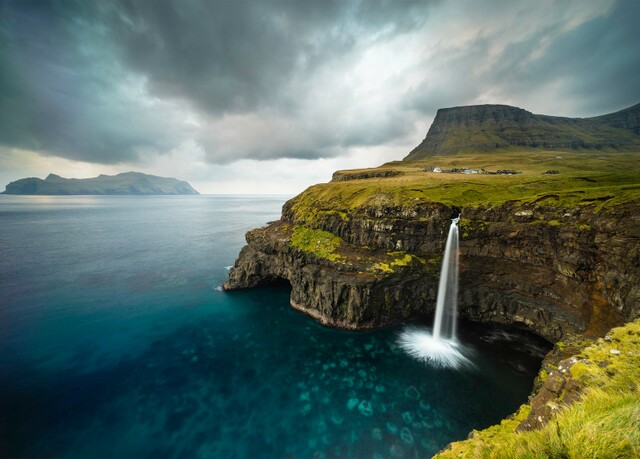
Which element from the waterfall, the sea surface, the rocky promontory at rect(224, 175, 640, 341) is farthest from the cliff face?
the sea surface

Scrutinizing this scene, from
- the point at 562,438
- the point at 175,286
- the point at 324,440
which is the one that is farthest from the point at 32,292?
the point at 562,438

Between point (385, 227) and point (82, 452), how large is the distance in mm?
41542

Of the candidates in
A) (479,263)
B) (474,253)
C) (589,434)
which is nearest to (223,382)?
(589,434)

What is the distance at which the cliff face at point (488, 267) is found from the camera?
25234 mm

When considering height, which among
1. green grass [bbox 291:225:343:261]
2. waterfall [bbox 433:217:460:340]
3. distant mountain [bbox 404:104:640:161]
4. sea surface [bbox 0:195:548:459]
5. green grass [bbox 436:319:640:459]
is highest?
distant mountain [bbox 404:104:640:161]

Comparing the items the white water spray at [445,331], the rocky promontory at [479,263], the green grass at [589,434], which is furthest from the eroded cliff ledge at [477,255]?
the green grass at [589,434]

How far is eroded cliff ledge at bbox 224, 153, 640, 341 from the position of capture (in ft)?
85.5

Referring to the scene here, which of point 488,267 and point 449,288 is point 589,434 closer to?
point 449,288

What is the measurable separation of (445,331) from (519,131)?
176 m

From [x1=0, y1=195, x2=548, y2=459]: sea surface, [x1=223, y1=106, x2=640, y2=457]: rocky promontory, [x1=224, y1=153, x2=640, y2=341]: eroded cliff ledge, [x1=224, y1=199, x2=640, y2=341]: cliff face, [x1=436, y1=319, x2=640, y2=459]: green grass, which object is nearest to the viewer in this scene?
[x1=436, y1=319, x2=640, y2=459]: green grass

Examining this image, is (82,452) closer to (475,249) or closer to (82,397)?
(82,397)

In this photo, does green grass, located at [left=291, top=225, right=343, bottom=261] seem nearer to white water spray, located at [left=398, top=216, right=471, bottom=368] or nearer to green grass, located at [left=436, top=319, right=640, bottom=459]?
white water spray, located at [left=398, top=216, right=471, bottom=368]

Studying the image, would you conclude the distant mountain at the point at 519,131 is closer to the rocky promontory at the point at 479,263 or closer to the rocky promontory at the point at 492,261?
the rocky promontory at the point at 492,261

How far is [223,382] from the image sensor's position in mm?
26453
